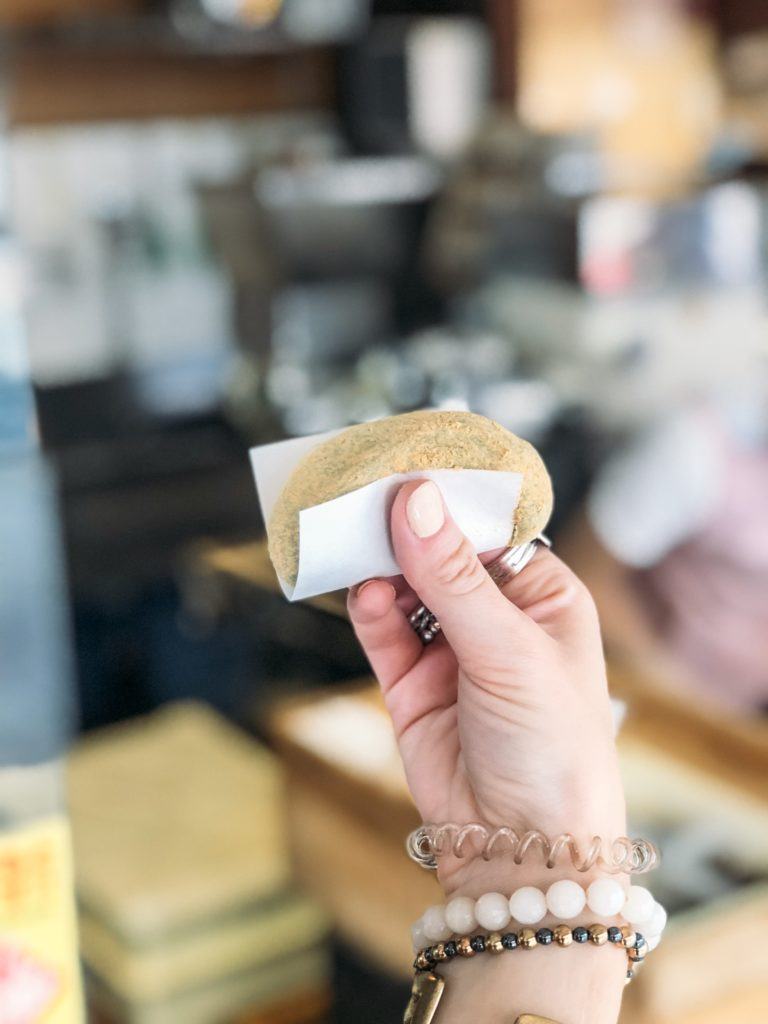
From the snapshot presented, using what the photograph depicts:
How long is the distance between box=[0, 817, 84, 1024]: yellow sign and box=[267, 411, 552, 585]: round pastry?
250 mm

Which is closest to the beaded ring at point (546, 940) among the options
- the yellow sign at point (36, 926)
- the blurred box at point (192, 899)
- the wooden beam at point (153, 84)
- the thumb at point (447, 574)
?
the thumb at point (447, 574)

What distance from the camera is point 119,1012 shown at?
962mm

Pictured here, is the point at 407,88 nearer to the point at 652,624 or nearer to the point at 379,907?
the point at 652,624

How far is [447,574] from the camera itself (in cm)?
43

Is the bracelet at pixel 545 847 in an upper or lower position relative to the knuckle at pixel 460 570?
lower

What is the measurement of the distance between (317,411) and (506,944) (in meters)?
1.82

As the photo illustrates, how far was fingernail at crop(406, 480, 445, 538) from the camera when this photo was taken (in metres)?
0.42

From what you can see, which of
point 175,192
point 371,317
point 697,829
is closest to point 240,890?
point 697,829

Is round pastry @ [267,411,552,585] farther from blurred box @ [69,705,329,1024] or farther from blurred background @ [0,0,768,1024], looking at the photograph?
blurred box @ [69,705,329,1024]

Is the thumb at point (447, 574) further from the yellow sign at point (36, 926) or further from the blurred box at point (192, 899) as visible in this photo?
the blurred box at point (192, 899)

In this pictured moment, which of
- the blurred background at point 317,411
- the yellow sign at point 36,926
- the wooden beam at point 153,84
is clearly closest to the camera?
the yellow sign at point 36,926

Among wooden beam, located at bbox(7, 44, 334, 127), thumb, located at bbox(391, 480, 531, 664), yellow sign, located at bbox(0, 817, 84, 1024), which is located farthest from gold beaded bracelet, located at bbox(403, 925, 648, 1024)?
wooden beam, located at bbox(7, 44, 334, 127)

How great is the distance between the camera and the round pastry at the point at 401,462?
1.41ft

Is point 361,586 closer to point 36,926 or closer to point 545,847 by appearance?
point 545,847
